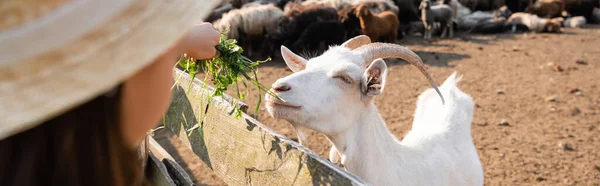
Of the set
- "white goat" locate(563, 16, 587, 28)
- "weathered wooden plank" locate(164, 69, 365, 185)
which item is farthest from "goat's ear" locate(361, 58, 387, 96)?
"white goat" locate(563, 16, 587, 28)

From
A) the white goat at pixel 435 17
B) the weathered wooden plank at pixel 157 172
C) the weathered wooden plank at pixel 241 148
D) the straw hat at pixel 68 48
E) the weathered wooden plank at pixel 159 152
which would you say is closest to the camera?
the straw hat at pixel 68 48

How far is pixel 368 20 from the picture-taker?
46.0ft

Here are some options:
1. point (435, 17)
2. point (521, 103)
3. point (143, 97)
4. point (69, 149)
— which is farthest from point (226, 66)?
point (435, 17)

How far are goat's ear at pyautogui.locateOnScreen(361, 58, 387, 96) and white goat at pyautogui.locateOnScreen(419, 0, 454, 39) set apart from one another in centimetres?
1346

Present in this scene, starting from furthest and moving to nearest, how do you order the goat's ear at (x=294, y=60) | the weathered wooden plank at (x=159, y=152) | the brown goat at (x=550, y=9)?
the brown goat at (x=550, y=9) < the weathered wooden plank at (x=159, y=152) < the goat's ear at (x=294, y=60)

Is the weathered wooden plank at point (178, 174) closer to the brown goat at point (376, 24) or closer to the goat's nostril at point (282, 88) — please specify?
the goat's nostril at point (282, 88)

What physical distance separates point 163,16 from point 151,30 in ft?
0.10

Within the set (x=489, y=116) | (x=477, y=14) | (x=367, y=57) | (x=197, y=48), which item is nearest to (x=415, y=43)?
(x=477, y=14)

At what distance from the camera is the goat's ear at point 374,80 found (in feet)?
8.96

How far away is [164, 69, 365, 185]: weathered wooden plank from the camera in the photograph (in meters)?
1.96

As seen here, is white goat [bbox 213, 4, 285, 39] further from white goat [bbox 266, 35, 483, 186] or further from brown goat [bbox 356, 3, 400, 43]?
→ white goat [bbox 266, 35, 483, 186]

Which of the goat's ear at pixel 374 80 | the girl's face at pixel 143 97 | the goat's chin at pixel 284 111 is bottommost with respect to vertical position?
the goat's chin at pixel 284 111

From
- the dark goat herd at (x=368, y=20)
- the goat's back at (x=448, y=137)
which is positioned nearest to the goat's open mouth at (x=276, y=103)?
the goat's back at (x=448, y=137)

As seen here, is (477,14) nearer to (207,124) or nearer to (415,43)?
(415,43)
